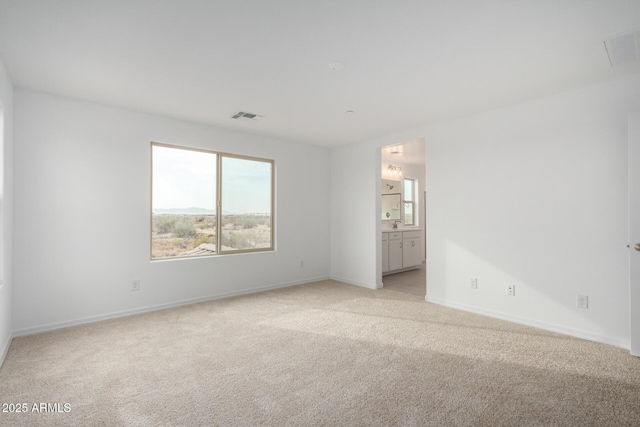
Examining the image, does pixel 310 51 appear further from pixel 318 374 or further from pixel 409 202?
pixel 409 202

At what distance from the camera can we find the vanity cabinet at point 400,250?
634 centimetres

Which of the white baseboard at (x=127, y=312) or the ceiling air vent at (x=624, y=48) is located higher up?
the ceiling air vent at (x=624, y=48)

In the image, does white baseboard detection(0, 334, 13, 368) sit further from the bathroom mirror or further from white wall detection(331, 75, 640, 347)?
the bathroom mirror

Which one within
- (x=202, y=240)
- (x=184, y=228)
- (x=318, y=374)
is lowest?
(x=318, y=374)

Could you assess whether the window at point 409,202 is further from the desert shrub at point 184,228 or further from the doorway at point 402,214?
the desert shrub at point 184,228

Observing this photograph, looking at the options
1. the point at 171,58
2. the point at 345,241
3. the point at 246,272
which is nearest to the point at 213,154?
the point at 246,272

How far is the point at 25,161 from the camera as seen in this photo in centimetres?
332

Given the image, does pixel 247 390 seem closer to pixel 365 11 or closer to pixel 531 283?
pixel 365 11

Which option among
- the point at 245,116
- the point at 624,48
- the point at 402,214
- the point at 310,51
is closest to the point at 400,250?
the point at 402,214

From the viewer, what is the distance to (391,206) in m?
7.61

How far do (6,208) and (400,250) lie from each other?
19.1ft

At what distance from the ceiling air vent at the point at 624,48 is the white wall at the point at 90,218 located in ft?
13.8

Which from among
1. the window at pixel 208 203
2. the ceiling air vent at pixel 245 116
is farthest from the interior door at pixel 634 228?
the window at pixel 208 203

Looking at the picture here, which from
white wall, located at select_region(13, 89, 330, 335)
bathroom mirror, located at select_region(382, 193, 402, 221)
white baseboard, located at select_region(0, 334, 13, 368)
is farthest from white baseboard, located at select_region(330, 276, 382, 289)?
white baseboard, located at select_region(0, 334, 13, 368)
